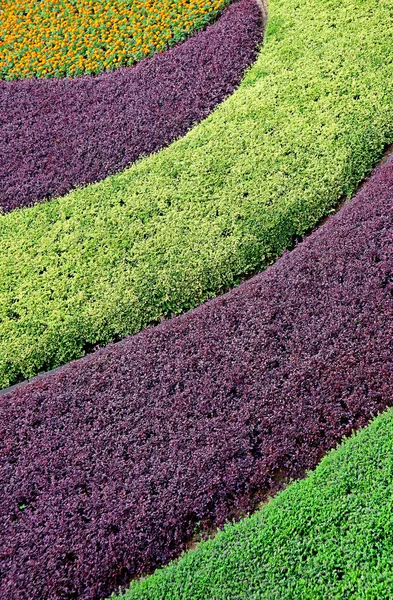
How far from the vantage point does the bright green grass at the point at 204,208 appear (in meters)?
6.34

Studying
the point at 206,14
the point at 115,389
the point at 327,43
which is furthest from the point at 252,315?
the point at 206,14

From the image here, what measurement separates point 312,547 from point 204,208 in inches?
144

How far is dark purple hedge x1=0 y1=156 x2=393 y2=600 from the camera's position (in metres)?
4.69

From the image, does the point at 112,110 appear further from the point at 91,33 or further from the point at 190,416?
the point at 190,416

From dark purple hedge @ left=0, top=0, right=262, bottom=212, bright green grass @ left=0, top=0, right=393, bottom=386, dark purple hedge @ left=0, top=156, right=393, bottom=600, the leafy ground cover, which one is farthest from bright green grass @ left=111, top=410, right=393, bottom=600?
the leafy ground cover

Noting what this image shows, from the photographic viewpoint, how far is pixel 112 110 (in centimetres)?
869

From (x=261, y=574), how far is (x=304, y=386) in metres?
1.47

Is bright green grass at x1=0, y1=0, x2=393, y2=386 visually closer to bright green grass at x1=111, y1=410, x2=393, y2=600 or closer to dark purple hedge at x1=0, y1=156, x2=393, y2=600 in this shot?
dark purple hedge at x1=0, y1=156, x2=393, y2=600

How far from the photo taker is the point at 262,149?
290 inches

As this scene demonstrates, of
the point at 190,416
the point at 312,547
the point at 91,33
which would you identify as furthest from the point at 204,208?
the point at 91,33

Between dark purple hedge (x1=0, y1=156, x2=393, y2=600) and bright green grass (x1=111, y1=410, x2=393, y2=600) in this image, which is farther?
dark purple hedge (x1=0, y1=156, x2=393, y2=600)

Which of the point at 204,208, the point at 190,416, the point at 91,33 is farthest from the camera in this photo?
the point at 91,33

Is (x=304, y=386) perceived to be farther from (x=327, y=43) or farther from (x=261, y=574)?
(x=327, y=43)

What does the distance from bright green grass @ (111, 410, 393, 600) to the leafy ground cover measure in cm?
680
